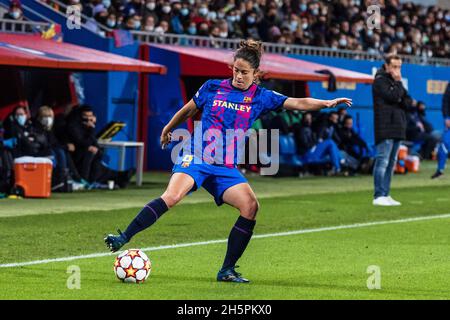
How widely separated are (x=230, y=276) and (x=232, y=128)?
3.76ft

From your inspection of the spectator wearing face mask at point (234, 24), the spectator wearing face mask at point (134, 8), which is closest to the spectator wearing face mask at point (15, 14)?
the spectator wearing face mask at point (134, 8)

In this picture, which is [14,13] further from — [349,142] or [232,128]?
[232,128]

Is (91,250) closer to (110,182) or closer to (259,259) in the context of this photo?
(259,259)

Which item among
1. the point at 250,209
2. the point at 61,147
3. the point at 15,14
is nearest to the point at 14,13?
the point at 15,14

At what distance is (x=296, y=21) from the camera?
32594 millimetres

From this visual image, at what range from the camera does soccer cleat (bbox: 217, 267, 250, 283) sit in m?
9.04

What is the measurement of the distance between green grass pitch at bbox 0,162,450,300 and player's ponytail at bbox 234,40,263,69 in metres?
1.71

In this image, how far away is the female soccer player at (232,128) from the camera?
9.00 m

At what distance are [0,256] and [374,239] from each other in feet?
13.6

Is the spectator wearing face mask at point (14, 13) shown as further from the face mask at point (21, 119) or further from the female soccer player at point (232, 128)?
the female soccer player at point (232, 128)

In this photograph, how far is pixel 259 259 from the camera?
10.8 meters

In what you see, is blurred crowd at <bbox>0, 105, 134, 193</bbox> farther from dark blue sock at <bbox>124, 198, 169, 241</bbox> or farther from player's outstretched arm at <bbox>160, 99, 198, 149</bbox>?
Answer: dark blue sock at <bbox>124, 198, 169, 241</bbox>

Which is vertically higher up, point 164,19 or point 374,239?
point 164,19
